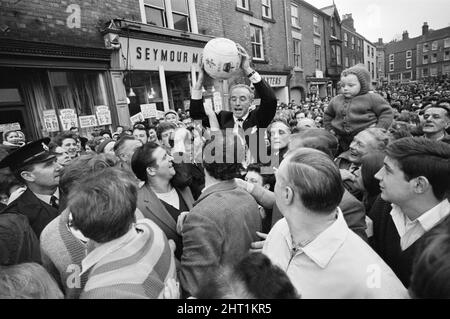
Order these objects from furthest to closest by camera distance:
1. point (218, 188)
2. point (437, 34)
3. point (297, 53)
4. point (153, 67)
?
point (437, 34), point (297, 53), point (153, 67), point (218, 188)

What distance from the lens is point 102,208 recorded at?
1.32 meters

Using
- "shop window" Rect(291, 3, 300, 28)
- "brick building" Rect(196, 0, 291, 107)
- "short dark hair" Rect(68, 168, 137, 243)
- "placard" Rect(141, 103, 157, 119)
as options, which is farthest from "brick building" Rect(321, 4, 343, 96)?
"short dark hair" Rect(68, 168, 137, 243)

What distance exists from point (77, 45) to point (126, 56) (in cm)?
129

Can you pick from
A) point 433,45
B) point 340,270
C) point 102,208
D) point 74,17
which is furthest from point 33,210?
point 433,45

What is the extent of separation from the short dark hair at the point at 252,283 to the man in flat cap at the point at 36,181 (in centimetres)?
193

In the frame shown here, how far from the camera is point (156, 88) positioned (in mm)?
9133

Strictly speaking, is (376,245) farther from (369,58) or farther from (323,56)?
(369,58)

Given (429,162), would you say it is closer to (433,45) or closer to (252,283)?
(252,283)

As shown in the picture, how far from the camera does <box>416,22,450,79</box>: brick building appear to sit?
4825 centimetres

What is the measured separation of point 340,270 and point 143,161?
1.72m

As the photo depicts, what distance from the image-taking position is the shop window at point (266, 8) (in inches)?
563

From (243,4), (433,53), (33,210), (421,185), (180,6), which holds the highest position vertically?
(433,53)

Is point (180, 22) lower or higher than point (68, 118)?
higher

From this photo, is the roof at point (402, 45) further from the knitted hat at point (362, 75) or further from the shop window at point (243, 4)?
the knitted hat at point (362, 75)
